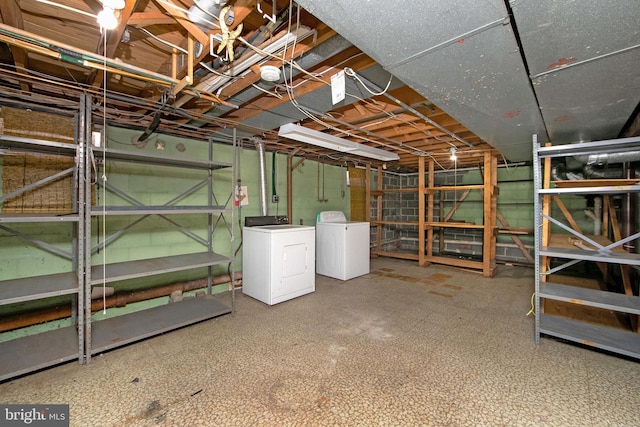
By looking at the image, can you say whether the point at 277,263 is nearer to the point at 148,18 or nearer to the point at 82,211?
the point at 82,211

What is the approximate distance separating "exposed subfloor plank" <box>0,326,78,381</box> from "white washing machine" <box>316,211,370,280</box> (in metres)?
3.05

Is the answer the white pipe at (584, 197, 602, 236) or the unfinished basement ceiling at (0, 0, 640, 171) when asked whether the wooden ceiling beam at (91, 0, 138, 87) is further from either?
the white pipe at (584, 197, 602, 236)

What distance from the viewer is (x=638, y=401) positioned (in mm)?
1639

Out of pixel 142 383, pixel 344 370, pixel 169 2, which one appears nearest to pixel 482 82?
pixel 169 2

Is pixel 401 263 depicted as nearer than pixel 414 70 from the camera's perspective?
No

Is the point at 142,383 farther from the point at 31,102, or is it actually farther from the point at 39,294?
the point at 31,102

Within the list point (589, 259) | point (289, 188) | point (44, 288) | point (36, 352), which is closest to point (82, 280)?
point (44, 288)

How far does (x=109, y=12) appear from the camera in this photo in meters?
1.30

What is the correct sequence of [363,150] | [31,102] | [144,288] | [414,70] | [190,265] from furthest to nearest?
[363,150] → [144,288] → [190,265] → [31,102] → [414,70]

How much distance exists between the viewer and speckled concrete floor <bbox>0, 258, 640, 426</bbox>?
1.54 metres

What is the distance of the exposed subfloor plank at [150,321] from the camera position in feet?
7.39

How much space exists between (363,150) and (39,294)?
3490 mm

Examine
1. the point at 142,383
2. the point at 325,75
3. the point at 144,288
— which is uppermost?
the point at 325,75

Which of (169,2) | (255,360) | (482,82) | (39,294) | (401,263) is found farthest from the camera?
(401,263)
